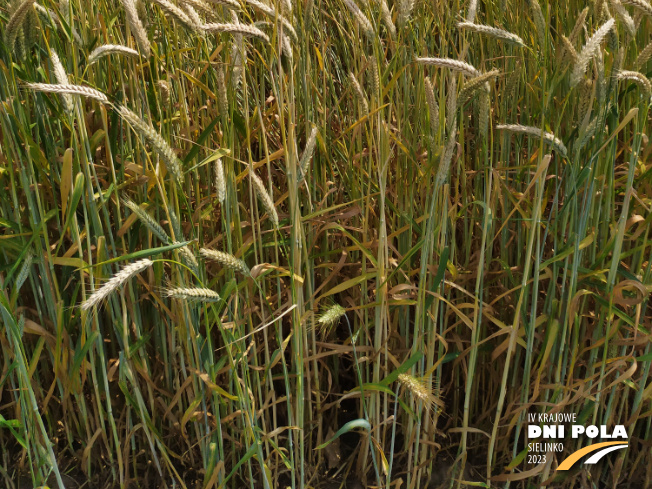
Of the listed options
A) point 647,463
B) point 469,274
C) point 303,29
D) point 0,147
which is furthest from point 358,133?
point 647,463

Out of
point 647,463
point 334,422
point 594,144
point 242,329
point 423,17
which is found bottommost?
point 647,463

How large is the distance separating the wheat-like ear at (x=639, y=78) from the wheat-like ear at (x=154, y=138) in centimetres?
78

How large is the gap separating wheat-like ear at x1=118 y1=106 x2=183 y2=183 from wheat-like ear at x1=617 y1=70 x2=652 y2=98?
2.55ft

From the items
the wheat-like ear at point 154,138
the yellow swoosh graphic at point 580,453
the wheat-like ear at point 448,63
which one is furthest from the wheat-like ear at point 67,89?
the yellow swoosh graphic at point 580,453

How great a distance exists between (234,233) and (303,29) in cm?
45

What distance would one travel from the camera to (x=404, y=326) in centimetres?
148

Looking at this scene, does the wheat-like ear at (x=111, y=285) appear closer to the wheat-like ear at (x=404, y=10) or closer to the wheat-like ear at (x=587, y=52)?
the wheat-like ear at (x=404, y=10)

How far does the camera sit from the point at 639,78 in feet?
3.62

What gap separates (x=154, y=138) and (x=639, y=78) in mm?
854

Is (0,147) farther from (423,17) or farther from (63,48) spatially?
(423,17)

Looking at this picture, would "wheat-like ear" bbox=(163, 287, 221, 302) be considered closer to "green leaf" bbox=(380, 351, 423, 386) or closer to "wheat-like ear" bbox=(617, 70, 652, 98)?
"green leaf" bbox=(380, 351, 423, 386)

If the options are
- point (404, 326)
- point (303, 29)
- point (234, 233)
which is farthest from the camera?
point (404, 326)

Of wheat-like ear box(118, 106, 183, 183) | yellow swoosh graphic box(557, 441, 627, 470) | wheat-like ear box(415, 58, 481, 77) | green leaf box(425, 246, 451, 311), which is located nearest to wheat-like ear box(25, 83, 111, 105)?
wheat-like ear box(118, 106, 183, 183)

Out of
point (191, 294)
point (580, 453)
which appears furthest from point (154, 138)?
point (580, 453)
